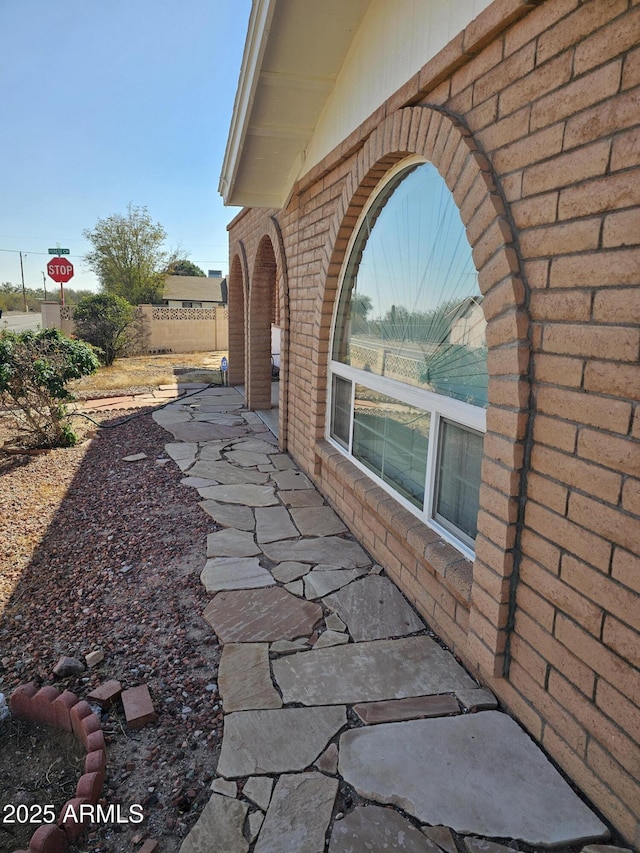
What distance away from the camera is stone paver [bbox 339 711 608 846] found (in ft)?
5.63

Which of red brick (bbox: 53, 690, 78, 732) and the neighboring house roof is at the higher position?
the neighboring house roof

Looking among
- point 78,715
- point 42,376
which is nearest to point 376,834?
point 78,715

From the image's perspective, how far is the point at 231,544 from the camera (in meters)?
4.03

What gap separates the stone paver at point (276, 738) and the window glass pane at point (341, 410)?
2.59m

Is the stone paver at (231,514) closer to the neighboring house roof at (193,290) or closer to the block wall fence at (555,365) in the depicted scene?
the block wall fence at (555,365)

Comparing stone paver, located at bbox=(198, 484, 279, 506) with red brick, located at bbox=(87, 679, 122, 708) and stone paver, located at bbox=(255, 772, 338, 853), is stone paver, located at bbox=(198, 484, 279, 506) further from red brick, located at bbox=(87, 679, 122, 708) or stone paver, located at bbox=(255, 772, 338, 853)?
stone paver, located at bbox=(255, 772, 338, 853)

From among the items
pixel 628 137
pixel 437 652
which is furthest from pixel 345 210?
pixel 437 652

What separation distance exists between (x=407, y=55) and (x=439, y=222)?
3.17 ft

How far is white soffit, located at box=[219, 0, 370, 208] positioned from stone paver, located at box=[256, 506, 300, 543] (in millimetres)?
3364

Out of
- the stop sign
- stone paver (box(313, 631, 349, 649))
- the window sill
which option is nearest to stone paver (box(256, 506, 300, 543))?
the window sill

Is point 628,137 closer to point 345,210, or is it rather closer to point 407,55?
point 407,55

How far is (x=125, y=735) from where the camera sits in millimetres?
2189

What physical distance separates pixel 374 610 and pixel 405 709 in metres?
0.85

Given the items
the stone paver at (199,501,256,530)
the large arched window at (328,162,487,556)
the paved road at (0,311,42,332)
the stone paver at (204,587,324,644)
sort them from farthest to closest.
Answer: the paved road at (0,311,42,332), the stone paver at (199,501,256,530), the stone paver at (204,587,324,644), the large arched window at (328,162,487,556)
